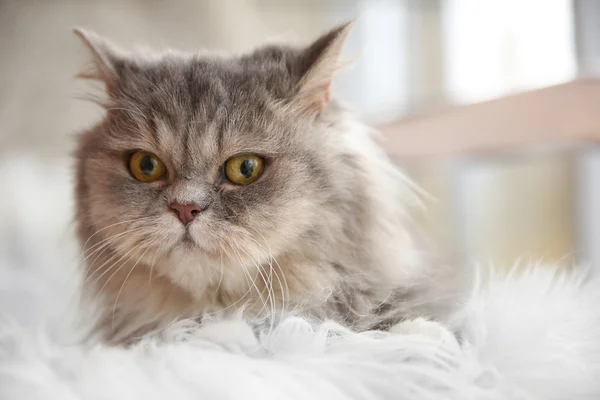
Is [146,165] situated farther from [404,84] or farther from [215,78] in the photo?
[404,84]

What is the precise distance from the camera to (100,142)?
3.58 feet

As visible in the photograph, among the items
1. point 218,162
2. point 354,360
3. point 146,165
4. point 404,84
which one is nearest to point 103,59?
point 146,165

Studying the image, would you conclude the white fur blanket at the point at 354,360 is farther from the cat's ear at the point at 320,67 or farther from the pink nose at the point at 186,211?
the cat's ear at the point at 320,67

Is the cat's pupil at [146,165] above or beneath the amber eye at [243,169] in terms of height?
above

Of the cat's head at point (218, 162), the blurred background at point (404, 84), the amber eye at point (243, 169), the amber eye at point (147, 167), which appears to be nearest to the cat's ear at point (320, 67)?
the cat's head at point (218, 162)

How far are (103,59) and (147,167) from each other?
0.25m

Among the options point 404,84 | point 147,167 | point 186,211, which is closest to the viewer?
point 186,211

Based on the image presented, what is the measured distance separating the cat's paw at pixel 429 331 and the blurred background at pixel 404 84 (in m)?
0.80

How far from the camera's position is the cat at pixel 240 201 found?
3.11 feet

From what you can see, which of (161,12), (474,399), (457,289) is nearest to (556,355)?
(474,399)

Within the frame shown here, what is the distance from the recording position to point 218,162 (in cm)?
95

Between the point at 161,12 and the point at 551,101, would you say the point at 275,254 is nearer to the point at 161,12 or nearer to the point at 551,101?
the point at 551,101

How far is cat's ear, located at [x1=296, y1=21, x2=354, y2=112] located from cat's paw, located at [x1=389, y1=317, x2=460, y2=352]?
1.42ft

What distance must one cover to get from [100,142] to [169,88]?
0.65 ft
